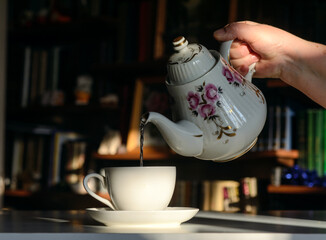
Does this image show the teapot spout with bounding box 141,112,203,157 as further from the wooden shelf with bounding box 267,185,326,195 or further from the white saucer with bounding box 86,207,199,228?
the wooden shelf with bounding box 267,185,326,195

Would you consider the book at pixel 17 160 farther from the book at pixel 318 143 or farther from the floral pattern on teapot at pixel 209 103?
the floral pattern on teapot at pixel 209 103

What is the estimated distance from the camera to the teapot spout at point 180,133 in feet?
2.51

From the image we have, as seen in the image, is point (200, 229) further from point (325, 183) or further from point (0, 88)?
point (0, 88)

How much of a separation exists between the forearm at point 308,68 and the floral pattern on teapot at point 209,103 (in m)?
0.27

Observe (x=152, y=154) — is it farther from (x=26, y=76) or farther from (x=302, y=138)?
(x=26, y=76)

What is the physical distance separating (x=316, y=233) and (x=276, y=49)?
0.42m

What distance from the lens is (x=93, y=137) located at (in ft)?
8.59

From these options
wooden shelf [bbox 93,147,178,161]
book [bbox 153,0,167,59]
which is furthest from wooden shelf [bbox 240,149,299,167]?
book [bbox 153,0,167,59]

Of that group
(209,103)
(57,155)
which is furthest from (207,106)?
(57,155)

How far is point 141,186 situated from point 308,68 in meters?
0.43

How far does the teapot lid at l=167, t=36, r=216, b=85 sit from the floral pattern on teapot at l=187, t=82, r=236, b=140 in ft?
0.07

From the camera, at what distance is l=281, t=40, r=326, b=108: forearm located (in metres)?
0.98

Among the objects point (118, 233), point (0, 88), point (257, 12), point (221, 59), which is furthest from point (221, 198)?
point (118, 233)

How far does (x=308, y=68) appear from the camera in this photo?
3.28ft
